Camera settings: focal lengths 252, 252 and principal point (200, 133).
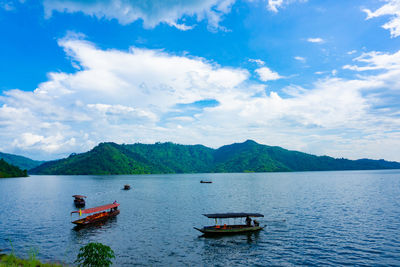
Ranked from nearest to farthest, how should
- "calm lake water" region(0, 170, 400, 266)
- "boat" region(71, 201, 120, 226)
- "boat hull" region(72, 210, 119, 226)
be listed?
"calm lake water" region(0, 170, 400, 266), "boat hull" region(72, 210, 119, 226), "boat" region(71, 201, 120, 226)

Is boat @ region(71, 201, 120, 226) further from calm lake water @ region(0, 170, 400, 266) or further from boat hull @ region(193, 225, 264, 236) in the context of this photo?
boat hull @ region(193, 225, 264, 236)

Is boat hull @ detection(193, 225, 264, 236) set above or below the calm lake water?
above

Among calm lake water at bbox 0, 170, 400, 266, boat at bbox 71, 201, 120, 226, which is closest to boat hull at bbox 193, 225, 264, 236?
calm lake water at bbox 0, 170, 400, 266

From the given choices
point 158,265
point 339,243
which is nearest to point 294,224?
point 339,243

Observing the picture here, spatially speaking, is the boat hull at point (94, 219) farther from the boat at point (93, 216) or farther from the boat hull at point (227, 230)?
the boat hull at point (227, 230)

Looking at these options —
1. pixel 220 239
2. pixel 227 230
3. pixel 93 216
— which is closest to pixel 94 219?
pixel 93 216

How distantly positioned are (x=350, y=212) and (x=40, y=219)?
8866 centimetres

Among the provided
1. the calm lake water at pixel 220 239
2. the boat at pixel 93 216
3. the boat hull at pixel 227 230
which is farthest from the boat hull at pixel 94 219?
the boat hull at pixel 227 230

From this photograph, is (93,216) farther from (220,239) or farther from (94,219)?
(220,239)

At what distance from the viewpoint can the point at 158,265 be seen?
3694cm

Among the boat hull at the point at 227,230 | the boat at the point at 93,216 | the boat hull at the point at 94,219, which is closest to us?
the boat hull at the point at 227,230

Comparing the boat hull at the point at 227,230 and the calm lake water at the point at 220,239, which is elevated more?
the boat hull at the point at 227,230

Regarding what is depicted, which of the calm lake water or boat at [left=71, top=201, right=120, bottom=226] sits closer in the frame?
the calm lake water

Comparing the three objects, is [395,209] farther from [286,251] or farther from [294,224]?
[286,251]
